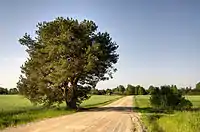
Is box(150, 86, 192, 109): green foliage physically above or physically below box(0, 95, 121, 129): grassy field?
above

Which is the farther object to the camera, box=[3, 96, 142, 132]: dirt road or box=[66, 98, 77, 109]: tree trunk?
box=[66, 98, 77, 109]: tree trunk

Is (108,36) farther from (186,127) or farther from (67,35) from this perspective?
(186,127)

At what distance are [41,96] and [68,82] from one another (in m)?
4.48

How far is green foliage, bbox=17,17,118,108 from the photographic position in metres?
47.9

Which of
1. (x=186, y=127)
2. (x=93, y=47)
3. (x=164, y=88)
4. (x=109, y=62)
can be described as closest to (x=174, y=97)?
(x=164, y=88)

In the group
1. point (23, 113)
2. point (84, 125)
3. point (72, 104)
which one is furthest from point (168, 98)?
point (84, 125)

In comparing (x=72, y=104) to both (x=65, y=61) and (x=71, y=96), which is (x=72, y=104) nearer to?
(x=71, y=96)

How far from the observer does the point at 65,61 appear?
154ft

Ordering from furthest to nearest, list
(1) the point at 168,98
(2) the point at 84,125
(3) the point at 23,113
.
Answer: (1) the point at 168,98, (3) the point at 23,113, (2) the point at 84,125

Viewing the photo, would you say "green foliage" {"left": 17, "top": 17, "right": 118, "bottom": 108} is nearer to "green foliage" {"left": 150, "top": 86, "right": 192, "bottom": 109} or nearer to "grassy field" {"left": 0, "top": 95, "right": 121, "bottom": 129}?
"grassy field" {"left": 0, "top": 95, "right": 121, "bottom": 129}

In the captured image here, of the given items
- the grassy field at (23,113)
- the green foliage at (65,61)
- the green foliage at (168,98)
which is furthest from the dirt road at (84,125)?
the green foliage at (168,98)

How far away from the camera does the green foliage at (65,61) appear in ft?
157

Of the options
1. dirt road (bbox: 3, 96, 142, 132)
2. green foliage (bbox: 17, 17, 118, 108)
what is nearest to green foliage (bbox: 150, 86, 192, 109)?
green foliage (bbox: 17, 17, 118, 108)

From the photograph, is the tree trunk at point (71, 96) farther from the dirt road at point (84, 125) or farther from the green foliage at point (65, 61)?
the dirt road at point (84, 125)
